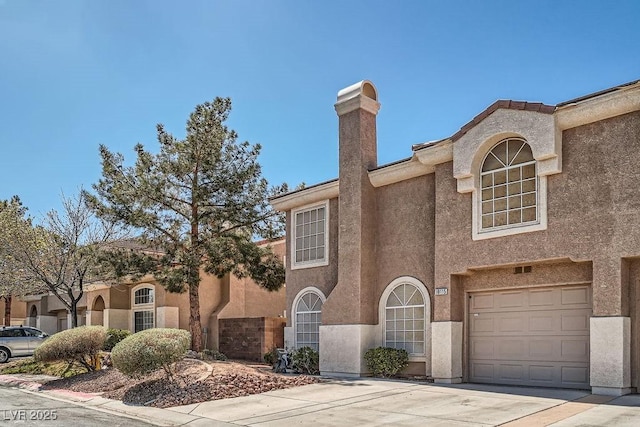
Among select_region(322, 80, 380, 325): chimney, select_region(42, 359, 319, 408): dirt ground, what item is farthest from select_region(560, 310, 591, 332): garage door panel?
select_region(42, 359, 319, 408): dirt ground

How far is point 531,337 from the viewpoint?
14688mm

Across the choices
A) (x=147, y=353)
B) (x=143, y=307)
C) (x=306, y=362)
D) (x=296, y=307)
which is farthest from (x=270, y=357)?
(x=143, y=307)

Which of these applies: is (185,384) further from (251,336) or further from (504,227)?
(251,336)

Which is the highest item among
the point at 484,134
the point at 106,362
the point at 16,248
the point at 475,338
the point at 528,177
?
the point at 484,134

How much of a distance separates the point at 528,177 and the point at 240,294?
16.1 m

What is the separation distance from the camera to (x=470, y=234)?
1541 centimetres

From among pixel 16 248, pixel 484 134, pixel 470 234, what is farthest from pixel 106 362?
pixel 484 134

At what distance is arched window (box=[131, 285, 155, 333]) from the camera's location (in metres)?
29.3

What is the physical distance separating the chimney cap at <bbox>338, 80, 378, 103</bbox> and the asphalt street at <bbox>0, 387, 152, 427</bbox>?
10.7 meters

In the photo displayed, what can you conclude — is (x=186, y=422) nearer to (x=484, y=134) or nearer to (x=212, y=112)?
(x=484, y=134)

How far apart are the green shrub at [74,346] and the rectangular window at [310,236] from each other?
21.1 ft

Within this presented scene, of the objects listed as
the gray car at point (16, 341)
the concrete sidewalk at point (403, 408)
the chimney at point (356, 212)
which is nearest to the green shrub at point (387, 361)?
the chimney at point (356, 212)

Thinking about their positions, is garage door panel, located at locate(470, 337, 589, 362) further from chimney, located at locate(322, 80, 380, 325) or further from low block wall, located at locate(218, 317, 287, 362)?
low block wall, located at locate(218, 317, 287, 362)

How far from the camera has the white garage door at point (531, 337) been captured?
45.8 feet
